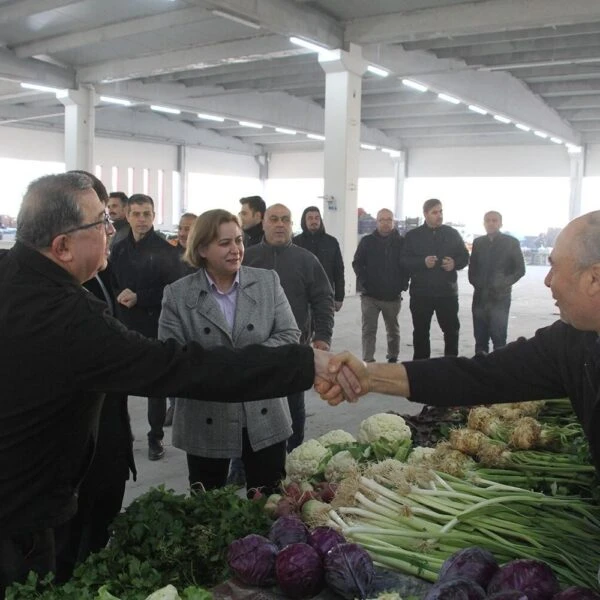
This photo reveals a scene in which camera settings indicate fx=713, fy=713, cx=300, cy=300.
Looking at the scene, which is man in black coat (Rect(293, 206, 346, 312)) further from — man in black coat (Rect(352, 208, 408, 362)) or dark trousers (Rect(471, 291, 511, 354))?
dark trousers (Rect(471, 291, 511, 354))

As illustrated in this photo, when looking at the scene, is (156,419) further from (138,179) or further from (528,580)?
(138,179)

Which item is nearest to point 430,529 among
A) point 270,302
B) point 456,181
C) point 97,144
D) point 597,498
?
point 597,498

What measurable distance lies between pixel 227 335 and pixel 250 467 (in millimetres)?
586

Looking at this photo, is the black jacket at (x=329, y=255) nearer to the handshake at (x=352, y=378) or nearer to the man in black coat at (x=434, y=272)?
the man in black coat at (x=434, y=272)

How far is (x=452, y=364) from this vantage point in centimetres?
233

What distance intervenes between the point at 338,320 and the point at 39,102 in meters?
13.9

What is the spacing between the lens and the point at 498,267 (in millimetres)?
7777

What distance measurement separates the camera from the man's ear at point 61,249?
1891 millimetres

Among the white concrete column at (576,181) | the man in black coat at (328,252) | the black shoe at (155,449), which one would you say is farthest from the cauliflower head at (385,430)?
the white concrete column at (576,181)

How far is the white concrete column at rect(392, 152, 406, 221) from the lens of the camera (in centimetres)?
2734

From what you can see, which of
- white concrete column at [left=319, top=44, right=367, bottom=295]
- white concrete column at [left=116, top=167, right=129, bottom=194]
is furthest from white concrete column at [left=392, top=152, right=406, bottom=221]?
white concrete column at [left=319, top=44, right=367, bottom=295]

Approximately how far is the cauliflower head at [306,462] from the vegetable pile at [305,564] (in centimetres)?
79

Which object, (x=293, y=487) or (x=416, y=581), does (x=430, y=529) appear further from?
(x=293, y=487)

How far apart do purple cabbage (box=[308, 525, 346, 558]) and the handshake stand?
52cm
